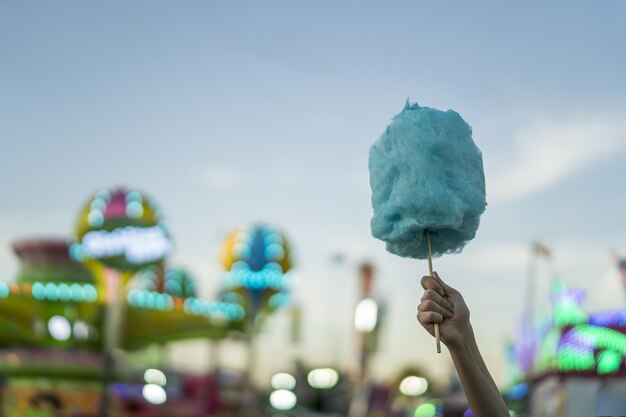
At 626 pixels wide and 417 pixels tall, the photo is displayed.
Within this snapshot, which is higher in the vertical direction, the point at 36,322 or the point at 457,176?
the point at 36,322

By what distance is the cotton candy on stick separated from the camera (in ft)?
10.2

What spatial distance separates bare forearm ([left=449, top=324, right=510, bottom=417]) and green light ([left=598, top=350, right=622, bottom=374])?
13.8 m

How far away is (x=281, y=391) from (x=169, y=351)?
593 cm

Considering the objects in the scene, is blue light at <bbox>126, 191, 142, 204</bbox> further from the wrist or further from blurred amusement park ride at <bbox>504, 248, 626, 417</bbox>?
the wrist

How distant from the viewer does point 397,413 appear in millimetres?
46750

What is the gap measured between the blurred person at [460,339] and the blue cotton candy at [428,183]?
0.31 m

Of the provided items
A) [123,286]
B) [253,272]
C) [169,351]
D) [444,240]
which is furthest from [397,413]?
[444,240]

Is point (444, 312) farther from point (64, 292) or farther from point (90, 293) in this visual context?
point (90, 293)

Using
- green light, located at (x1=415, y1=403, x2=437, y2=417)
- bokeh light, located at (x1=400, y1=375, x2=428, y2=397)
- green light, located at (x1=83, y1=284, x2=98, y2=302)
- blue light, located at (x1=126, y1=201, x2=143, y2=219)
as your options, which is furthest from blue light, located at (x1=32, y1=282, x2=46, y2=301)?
bokeh light, located at (x1=400, y1=375, x2=428, y2=397)

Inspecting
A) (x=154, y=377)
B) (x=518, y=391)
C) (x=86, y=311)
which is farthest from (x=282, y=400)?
(x=518, y=391)

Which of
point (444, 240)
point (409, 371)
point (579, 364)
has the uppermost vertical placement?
point (409, 371)

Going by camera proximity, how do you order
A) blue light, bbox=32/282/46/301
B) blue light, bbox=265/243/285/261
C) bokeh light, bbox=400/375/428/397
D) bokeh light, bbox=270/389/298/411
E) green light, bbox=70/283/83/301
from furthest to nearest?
bokeh light, bbox=400/375/428/397, bokeh light, bbox=270/389/298/411, blue light, bbox=265/243/285/261, green light, bbox=70/283/83/301, blue light, bbox=32/282/46/301

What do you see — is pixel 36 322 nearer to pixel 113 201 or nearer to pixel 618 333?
pixel 113 201

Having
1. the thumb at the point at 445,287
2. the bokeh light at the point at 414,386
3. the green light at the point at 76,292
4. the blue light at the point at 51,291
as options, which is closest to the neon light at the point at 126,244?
the green light at the point at 76,292
